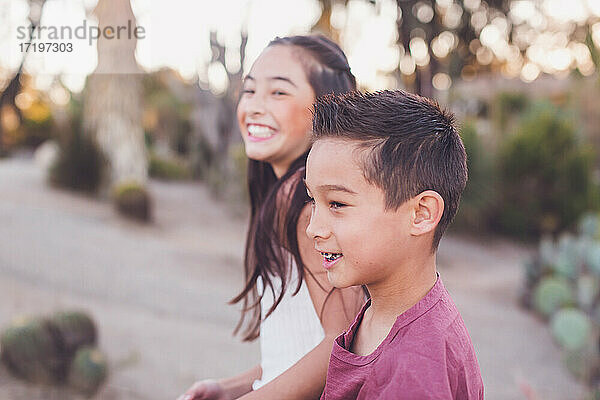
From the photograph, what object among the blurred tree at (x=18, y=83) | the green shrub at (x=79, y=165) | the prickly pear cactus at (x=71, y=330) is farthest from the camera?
the green shrub at (x=79, y=165)

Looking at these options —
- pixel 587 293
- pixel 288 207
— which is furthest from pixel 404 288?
pixel 587 293

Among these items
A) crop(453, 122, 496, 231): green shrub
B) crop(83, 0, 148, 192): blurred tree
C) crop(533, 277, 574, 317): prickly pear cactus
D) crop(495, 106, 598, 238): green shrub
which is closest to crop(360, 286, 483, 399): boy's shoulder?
crop(533, 277, 574, 317): prickly pear cactus

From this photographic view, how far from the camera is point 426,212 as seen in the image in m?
1.13

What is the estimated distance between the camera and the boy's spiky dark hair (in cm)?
111

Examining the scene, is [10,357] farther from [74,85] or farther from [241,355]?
[74,85]

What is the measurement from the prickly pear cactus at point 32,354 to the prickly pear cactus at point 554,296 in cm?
432

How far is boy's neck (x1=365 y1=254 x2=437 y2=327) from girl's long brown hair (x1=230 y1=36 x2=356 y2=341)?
1.28 ft

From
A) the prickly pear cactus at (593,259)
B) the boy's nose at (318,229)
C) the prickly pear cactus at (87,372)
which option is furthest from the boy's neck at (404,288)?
the prickly pear cactus at (593,259)

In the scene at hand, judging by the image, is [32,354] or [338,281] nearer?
[338,281]

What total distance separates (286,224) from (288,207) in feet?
0.15

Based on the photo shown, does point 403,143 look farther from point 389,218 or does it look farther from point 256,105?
point 256,105

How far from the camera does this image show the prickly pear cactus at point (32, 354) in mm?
4062

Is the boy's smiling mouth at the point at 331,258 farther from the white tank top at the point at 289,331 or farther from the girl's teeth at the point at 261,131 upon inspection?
the girl's teeth at the point at 261,131

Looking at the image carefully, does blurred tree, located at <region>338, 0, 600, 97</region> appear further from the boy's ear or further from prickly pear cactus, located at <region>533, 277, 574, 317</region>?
the boy's ear
